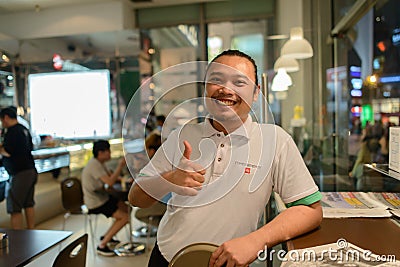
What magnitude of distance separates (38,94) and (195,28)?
2290 mm

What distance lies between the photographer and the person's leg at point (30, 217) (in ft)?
11.2

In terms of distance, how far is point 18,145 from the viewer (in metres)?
3.07

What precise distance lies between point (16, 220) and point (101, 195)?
0.85 metres

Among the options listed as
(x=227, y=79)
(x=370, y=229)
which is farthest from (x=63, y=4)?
(x=370, y=229)

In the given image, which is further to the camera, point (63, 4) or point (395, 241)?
point (63, 4)

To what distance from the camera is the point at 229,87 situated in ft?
3.16

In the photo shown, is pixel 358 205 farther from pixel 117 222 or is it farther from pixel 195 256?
pixel 117 222

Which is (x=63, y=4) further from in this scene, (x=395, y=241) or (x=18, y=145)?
(x=395, y=241)

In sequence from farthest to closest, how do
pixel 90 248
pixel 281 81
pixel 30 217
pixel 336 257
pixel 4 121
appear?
pixel 30 217 → pixel 90 248 → pixel 4 121 → pixel 281 81 → pixel 336 257

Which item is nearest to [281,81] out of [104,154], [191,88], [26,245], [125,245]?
[191,88]

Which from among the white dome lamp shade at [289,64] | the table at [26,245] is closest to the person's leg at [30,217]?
the table at [26,245]

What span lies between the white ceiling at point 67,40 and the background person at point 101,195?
47.8 inches

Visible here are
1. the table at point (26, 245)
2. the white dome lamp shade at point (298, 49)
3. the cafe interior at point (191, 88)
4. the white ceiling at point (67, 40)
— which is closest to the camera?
the cafe interior at point (191, 88)

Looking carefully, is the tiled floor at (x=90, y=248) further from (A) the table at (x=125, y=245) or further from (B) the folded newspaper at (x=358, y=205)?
(B) the folded newspaper at (x=358, y=205)
